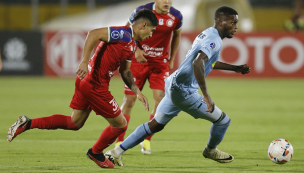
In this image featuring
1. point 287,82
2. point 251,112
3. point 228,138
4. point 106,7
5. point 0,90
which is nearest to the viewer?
point 228,138

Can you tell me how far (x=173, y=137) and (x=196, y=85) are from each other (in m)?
2.83

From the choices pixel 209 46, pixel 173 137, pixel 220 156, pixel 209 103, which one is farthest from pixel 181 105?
pixel 173 137

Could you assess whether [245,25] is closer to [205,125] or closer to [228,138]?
[205,125]

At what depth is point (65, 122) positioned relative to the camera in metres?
6.11

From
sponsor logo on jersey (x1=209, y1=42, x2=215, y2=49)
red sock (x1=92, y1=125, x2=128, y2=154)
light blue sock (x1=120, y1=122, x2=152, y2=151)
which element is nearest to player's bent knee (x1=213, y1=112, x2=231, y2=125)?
light blue sock (x1=120, y1=122, x2=152, y2=151)

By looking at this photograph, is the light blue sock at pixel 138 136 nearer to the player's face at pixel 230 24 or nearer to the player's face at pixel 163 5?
the player's face at pixel 230 24

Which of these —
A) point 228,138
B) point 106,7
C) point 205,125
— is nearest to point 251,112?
point 205,125

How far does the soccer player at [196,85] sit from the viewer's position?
550 centimetres

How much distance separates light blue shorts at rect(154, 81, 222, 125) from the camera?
585cm

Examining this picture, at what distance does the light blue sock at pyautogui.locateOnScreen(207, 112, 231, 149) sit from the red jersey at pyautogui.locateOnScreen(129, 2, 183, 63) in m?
1.99

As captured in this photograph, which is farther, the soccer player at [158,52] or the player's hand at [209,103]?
the soccer player at [158,52]

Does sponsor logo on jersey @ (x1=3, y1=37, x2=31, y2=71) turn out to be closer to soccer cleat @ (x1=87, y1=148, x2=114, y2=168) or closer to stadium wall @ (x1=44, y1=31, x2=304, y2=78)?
stadium wall @ (x1=44, y1=31, x2=304, y2=78)

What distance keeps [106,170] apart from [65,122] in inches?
31.6

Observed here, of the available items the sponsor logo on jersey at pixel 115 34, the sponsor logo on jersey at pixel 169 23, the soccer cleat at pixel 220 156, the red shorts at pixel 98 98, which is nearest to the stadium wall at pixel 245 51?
the sponsor logo on jersey at pixel 169 23
